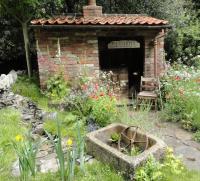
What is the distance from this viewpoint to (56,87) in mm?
8188

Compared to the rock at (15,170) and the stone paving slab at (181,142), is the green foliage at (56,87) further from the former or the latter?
the rock at (15,170)

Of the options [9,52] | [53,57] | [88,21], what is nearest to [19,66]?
[9,52]

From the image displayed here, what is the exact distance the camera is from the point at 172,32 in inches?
522

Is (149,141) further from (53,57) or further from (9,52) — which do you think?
(9,52)

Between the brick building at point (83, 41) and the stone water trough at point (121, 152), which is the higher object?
the brick building at point (83, 41)

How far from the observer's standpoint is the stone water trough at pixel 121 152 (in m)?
3.98

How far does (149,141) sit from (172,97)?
318 centimetres

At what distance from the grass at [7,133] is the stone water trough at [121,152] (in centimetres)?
131

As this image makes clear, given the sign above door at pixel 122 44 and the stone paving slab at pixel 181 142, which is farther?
the sign above door at pixel 122 44

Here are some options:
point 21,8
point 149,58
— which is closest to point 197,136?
point 149,58

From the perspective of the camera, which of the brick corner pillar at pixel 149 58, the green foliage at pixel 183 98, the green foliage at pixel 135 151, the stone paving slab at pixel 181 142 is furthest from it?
the brick corner pillar at pixel 149 58

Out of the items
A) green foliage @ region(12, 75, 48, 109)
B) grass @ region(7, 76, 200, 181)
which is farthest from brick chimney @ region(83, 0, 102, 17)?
grass @ region(7, 76, 200, 181)

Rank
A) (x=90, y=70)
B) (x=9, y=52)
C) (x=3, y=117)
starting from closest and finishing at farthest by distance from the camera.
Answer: (x=3, y=117)
(x=90, y=70)
(x=9, y=52)

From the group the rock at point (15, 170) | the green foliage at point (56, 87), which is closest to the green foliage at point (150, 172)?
the rock at point (15, 170)
